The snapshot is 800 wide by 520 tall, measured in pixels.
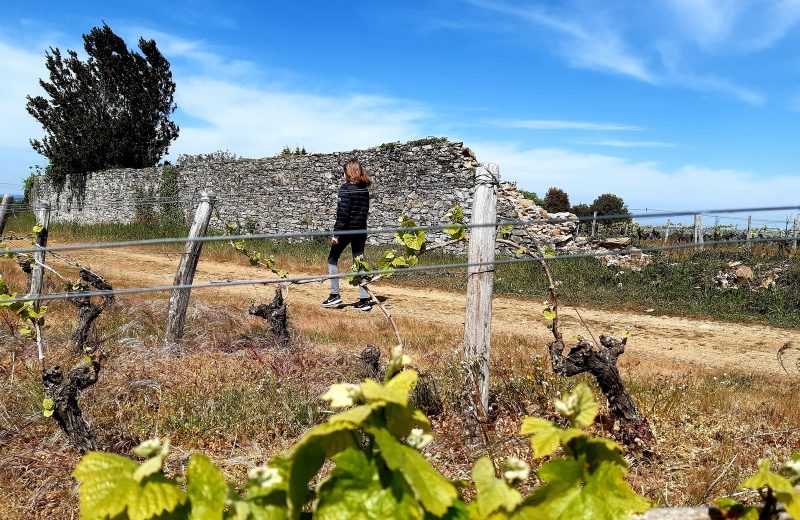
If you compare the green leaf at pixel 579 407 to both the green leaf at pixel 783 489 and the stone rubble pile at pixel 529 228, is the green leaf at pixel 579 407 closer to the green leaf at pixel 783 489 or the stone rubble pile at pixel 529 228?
the green leaf at pixel 783 489

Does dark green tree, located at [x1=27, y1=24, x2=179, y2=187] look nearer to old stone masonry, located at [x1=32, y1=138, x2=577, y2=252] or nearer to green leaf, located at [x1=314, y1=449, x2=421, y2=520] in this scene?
old stone masonry, located at [x1=32, y1=138, x2=577, y2=252]

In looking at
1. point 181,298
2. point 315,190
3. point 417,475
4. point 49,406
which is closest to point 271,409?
point 49,406

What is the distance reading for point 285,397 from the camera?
432 centimetres

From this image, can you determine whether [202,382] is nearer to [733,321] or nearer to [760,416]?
[760,416]

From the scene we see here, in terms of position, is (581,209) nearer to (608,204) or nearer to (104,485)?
(608,204)

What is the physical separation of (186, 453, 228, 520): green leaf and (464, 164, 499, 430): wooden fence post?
9.38ft

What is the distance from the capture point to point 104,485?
111cm

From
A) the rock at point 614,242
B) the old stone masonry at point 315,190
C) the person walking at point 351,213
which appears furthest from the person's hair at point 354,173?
the rock at point 614,242

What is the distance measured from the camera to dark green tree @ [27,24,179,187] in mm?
26000

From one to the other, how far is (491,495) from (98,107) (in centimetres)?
2967

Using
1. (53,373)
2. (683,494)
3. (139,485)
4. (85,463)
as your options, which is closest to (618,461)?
(139,485)

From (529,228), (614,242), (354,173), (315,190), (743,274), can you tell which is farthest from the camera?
(315,190)

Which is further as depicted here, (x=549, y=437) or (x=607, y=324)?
(x=607, y=324)

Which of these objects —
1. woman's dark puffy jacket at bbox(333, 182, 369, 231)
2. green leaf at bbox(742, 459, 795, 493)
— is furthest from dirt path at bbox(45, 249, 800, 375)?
green leaf at bbox(742, 459, 795, 493)
